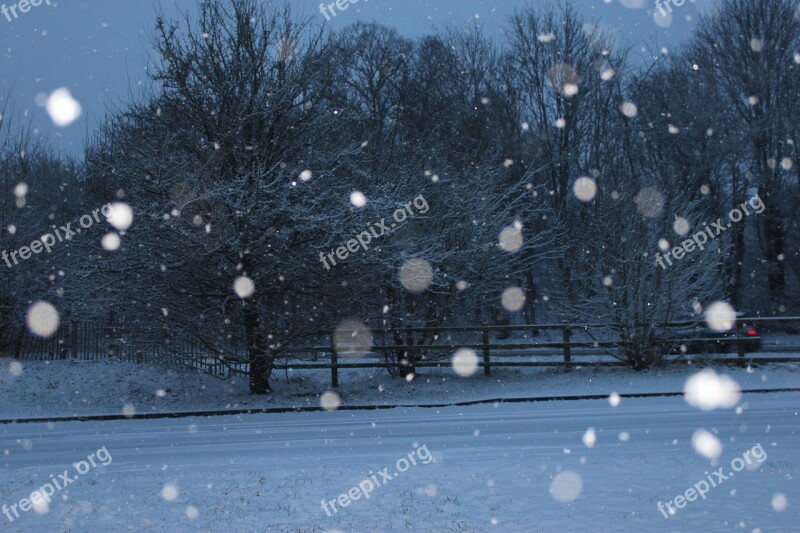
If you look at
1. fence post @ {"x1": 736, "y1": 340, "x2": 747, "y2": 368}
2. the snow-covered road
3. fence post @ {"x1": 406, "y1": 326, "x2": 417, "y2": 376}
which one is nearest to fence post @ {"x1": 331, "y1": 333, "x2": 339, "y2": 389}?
fence post @ {"x1": 406, "y1": 326, "x2": 417, "y2": 376}

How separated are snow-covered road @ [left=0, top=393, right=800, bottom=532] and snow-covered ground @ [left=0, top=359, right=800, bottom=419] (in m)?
2.95

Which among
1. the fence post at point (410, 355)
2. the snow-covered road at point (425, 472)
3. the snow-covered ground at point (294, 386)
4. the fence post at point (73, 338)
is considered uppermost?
the fence post at point (73, 338)

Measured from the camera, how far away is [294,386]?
63.5 feet

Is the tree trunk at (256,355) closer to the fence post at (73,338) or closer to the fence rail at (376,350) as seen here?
the fence rail at (376,350)

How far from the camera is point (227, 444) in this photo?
Answer: 39.3 ft

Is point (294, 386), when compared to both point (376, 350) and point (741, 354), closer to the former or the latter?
point (376, 350)

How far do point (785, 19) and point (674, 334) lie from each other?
24320 millimetres

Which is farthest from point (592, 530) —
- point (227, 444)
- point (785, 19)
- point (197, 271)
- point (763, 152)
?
point (785, 19)

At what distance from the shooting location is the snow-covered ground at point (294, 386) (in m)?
17.4

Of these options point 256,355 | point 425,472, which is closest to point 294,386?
point 256,355

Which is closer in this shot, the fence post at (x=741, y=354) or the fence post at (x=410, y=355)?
the fence post at (x=741, y=354)

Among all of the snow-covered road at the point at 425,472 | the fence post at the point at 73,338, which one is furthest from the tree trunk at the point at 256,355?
the fence post at the point at 73,338

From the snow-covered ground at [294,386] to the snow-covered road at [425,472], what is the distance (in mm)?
2951

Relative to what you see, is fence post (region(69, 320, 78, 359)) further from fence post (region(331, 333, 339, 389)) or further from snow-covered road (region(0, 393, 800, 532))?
snow-covered road (region(0, 393, 800, 532))
